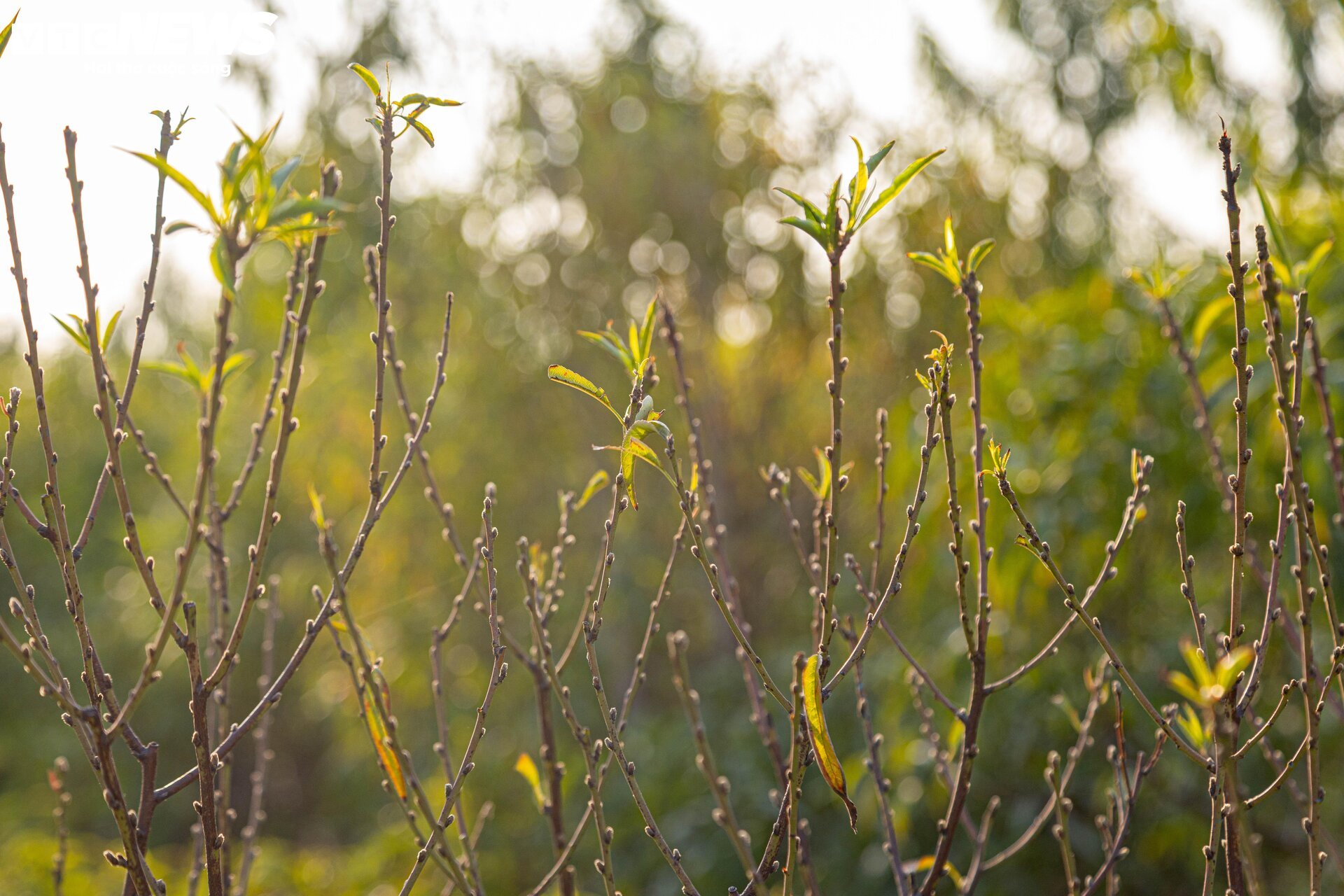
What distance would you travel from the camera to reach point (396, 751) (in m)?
0.77

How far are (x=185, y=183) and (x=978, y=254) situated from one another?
0.61 meters

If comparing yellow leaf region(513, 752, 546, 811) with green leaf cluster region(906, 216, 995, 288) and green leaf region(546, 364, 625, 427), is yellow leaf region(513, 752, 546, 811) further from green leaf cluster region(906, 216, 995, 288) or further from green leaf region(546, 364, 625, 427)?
green leaf cluster region(906, 216, 995, 288)

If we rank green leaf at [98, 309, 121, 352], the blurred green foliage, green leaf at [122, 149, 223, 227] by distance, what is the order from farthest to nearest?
1. the blurred green foliage
2. green leaf at [98, 309, 121, 352]
3. green leaf at [122, 149, 223, 227]

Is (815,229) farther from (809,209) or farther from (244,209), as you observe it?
(244,209)

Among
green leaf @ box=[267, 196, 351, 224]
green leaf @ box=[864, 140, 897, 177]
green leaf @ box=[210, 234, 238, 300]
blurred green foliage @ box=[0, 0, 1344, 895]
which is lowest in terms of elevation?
green leaf @ box=[210, 234, 238, 300]

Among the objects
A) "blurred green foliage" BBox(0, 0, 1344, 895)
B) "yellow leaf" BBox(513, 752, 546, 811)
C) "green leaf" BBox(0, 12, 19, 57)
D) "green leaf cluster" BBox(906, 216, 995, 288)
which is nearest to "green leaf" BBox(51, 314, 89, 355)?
"green leaf" BBox(0, 12, 19, 57)

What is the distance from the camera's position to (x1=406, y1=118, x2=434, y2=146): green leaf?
741mm

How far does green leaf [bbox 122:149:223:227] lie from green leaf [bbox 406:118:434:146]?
0.19 meters

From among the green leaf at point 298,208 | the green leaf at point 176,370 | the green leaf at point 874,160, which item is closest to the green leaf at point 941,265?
the green leaf at point 874,160

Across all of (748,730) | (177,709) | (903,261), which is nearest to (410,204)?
(903,261)

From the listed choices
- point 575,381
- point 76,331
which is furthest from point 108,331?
point 575,381

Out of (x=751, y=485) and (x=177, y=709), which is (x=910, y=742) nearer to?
(x=751, y=485)

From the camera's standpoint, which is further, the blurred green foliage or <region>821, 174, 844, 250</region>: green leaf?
the blurred green foliage

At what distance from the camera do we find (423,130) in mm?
751
